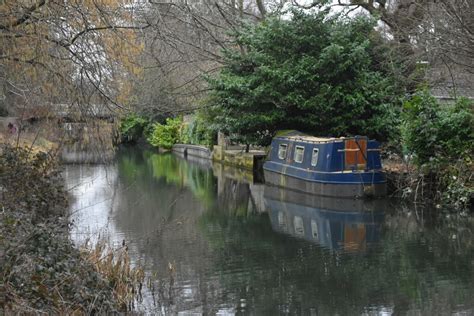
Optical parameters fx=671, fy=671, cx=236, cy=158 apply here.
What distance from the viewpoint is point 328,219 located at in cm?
1462

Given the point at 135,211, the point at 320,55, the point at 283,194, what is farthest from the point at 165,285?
the point at 320,55

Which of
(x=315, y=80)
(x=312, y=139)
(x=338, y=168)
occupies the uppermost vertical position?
(x=315, y=80)

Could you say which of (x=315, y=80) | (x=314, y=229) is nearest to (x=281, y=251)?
(x=314, y=229)

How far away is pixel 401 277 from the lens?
367 inches

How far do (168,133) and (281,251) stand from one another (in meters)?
32.8

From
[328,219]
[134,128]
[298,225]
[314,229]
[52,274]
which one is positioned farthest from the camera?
[134,128]

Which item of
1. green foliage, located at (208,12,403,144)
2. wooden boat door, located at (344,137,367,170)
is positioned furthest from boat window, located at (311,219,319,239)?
green foliage, located at (208,12,403,144)

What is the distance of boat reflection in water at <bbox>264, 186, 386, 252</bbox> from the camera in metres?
12.4

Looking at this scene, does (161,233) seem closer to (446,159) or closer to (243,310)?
(243,310)

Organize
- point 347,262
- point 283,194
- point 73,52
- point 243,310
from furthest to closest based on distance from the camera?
point 283,194
point 347,262
point 243,310
point 73,52

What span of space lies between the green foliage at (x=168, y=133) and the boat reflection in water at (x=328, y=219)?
81.8 ft

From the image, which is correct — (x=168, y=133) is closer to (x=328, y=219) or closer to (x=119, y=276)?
(x=328, y=219)

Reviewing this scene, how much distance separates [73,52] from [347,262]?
5.53m

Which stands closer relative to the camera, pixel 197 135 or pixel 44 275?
pixel 44 275
